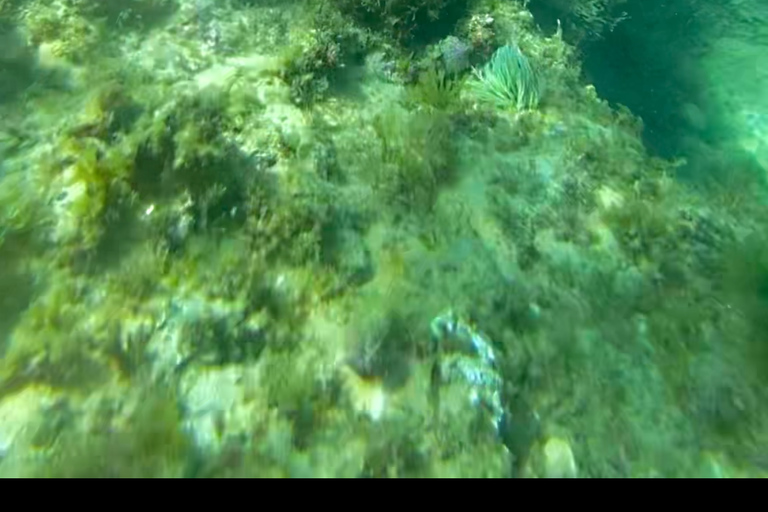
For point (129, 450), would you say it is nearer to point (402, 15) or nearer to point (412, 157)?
point (412, 157)

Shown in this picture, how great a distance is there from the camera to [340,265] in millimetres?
4113

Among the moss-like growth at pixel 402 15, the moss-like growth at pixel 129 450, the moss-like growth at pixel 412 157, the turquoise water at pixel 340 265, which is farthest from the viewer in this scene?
the moss-like growth at pixel 402 15

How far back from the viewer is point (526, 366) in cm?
400

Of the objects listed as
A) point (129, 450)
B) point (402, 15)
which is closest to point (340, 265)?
point (129, 450)

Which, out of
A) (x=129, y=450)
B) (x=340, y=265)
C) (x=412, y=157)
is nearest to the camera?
(x=129, y=450)

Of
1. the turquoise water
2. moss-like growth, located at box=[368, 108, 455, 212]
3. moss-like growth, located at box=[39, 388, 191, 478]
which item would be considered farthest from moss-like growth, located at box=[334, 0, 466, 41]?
moss-like growth, located at box=[39, 388, 191, 478]

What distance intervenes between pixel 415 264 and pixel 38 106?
349 centimetres

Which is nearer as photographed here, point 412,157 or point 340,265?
point 340,265

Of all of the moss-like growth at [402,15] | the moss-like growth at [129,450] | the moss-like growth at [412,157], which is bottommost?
the moss-like growth at [129,450]

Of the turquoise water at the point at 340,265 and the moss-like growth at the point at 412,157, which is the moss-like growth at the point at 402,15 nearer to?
the turquoise water at the point at 340,265

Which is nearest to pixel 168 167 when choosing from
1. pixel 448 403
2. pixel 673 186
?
pixel 448 403

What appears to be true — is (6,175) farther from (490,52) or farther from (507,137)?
(490,52)

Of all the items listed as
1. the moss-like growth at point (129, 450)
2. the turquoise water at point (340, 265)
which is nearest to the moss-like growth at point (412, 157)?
the turquoise water at point (340, 265)

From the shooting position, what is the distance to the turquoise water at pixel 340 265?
347 centimetres
